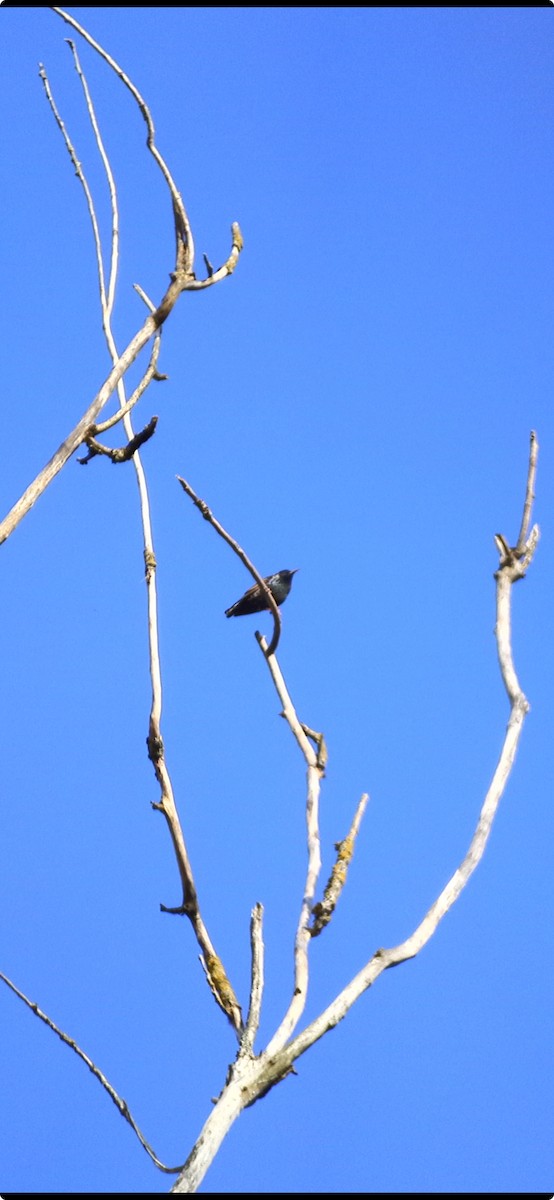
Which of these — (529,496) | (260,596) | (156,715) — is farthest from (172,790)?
(260,596)

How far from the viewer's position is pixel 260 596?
8.12 metres

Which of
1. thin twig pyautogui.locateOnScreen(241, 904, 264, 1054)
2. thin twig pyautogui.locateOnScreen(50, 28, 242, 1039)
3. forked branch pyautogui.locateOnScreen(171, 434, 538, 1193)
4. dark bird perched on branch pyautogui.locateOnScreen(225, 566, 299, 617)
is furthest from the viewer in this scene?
dark bird perched on branch pyautogui.locateOnScreen(225, 566, 299, 617)

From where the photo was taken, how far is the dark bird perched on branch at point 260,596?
8164 mm

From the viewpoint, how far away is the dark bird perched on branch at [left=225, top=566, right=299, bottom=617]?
816 centimetres

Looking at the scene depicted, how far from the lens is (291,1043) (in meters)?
2.18

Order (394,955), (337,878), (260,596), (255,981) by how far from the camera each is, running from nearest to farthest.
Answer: (394,955), (255,981), (337,878), (260,596)

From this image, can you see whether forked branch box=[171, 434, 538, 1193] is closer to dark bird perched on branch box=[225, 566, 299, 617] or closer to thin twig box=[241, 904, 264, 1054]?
thin twig box=[241, 904, 264, 1054]

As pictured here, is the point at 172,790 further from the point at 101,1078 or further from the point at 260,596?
the point at 260,596

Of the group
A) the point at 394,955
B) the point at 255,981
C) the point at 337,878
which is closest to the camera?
the point at 394,955

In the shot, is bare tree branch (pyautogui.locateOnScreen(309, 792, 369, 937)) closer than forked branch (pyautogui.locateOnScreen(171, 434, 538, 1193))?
No

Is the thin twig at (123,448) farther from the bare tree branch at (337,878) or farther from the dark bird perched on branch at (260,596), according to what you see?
the dark bird perched on branch at (260,596)

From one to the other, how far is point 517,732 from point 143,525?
1.17 meters

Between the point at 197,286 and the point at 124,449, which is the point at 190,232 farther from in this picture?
the point at 124,449

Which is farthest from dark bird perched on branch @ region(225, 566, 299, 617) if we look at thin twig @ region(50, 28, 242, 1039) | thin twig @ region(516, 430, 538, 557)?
thin twig @ region(516, 430, 538, 557)
